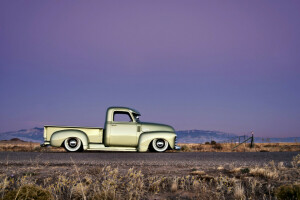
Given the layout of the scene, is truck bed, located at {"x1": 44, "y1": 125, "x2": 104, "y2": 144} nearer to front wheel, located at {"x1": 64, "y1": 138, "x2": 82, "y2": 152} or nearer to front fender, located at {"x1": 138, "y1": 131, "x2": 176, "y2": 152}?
front wheel, located at {"x1": 64, "y1": 138, "x2": 82, "y2": 152}

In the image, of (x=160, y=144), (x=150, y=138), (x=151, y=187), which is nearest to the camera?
(x=151, y=187)

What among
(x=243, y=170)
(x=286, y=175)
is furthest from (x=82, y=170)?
(x=286, y=175)

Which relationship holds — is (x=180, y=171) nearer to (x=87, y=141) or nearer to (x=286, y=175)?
(x=286, y=175)

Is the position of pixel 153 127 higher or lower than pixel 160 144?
higher

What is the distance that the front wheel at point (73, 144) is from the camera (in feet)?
45.2

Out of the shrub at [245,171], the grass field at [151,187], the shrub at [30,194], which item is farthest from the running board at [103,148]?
A: the shrub at [30,194]

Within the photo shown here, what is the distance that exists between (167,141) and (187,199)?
333 inches

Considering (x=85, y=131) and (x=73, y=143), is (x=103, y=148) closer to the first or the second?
(x=85, y=131)

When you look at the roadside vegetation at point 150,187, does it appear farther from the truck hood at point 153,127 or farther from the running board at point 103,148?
the truck hood at point 153,127

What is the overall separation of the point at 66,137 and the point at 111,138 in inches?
84.6

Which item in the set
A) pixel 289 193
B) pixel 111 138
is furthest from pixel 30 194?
pixel 111 138

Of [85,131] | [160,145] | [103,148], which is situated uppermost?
[85,131]

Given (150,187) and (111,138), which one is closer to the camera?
(150,187)

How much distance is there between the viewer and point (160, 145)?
45.2 feet
